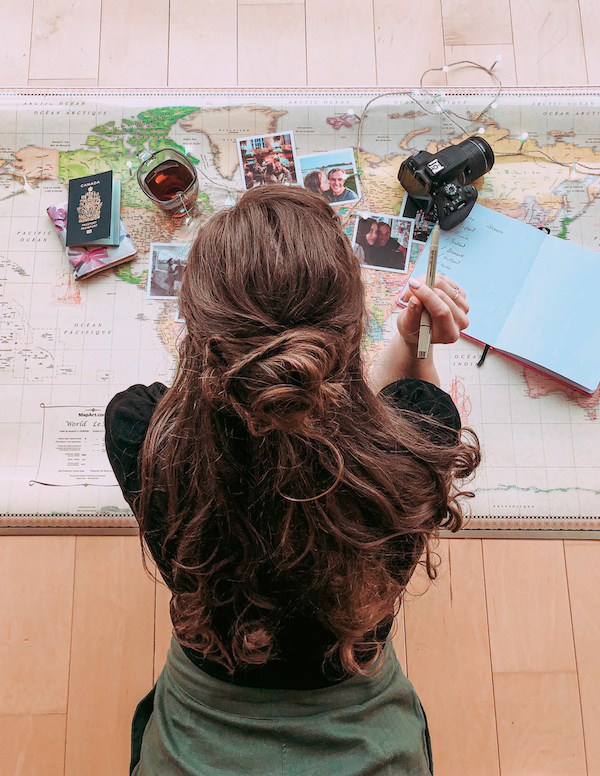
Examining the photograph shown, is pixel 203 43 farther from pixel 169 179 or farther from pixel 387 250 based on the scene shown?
pixel 387 250

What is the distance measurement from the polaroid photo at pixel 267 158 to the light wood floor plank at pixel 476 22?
1.85 feet

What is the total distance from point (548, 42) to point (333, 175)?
687 mm

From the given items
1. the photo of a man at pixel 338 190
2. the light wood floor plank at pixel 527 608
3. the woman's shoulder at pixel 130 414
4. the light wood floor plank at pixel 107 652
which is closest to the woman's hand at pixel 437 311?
the photo of a man at pixel 338 190

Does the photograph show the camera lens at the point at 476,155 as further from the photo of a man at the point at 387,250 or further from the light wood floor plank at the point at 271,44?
the light wood floor plank at the point at 271,44

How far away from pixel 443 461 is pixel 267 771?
0.35m

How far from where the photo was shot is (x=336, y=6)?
1220 millimetres

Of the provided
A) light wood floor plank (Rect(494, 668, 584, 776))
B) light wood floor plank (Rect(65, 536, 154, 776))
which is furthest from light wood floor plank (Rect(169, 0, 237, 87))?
→ light wood floor plank (Rect(494, 668, 584, 776))

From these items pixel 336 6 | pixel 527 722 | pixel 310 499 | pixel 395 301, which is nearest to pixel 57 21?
pixel 336 6

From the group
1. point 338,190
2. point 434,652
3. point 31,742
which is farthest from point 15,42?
point 434,652

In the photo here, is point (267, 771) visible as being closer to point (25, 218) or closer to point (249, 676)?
point (249, 676)

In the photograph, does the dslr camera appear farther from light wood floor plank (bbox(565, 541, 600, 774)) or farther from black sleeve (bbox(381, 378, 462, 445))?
light wood floor plank (bbox(565, 541, 600, 774))

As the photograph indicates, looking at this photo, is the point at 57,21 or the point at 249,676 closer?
the point at 249,676

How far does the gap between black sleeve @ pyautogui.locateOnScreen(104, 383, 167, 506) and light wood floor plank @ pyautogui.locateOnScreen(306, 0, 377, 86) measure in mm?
875

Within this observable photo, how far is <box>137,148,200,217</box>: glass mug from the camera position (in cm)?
85
